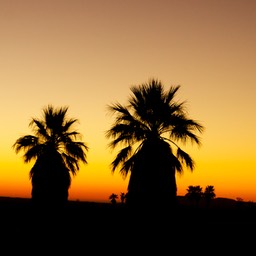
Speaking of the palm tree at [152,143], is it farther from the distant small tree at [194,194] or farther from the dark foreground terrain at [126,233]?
the distant small tree at [194,194]

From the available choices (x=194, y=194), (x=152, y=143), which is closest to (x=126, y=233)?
(x=152, y=143)

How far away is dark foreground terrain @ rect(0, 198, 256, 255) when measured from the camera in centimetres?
1462

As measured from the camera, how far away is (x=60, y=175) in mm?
27219

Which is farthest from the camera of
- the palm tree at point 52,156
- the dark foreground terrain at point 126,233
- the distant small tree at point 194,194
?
the distant small tree at point 194,194

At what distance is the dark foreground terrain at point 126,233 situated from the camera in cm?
1462

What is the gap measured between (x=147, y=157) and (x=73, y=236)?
5183 mm

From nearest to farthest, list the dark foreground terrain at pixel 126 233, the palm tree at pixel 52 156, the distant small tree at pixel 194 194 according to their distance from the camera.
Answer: the dark foreground terrain at pixel 126 233
the palm tree at pixel 52 156
the distant small tree at pixel 194 194

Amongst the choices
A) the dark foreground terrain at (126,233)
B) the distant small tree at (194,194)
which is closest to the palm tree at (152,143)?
the dark foreground terrain at (126,233)

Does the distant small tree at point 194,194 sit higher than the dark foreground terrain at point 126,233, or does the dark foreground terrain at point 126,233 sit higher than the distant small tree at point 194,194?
the distant small tree at point 194,194

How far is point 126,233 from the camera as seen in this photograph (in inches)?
729

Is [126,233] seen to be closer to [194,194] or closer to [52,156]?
[52,156]

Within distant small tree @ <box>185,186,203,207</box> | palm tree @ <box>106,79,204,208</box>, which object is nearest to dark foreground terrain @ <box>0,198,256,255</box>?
palm tree @ <box>106,79,204,208</box>

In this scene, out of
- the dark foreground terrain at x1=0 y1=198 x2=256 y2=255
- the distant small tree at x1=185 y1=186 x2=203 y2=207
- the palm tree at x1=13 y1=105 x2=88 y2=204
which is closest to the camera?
the dark foreground terrain at x1=0 y1=198 x2=256 y2=255

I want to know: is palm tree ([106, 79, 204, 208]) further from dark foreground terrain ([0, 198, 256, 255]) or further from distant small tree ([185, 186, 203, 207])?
distant small tree ([185, 186, 203, 207])
